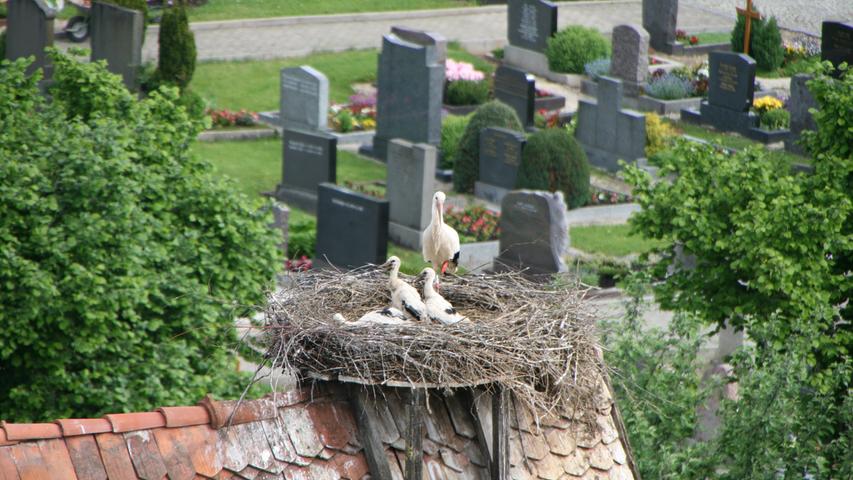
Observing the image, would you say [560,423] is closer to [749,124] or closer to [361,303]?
[361,303]

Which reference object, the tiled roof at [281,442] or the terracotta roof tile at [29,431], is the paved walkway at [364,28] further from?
the terracotta roof tile at [29,431]

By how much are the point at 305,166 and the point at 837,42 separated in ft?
30.4

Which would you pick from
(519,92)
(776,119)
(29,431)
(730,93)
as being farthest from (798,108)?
(29,431)

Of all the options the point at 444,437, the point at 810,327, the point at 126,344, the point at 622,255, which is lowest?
the point at 622,255

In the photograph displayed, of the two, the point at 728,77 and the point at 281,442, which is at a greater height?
the point at 281,442

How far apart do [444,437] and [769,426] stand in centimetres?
326

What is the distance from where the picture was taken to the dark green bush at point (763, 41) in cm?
2836

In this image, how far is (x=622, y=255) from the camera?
18.3 meters

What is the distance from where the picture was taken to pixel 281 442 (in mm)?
5586

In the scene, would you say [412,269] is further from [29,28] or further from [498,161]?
[29,28]

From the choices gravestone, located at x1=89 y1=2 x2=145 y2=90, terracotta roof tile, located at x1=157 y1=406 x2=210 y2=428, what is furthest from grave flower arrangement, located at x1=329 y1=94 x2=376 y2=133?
terracotta roof tile, located at x1=157 y1=406 x2=210 y2=428

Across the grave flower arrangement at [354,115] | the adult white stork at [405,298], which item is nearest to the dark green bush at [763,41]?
the grave flower arrangement at [354,115]

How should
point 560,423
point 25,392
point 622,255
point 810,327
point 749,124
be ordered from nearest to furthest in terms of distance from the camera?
point 560,423, point 810,327, point 25,392, point 622,255, point 749,124

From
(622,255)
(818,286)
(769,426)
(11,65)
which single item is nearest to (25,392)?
(11,65)
